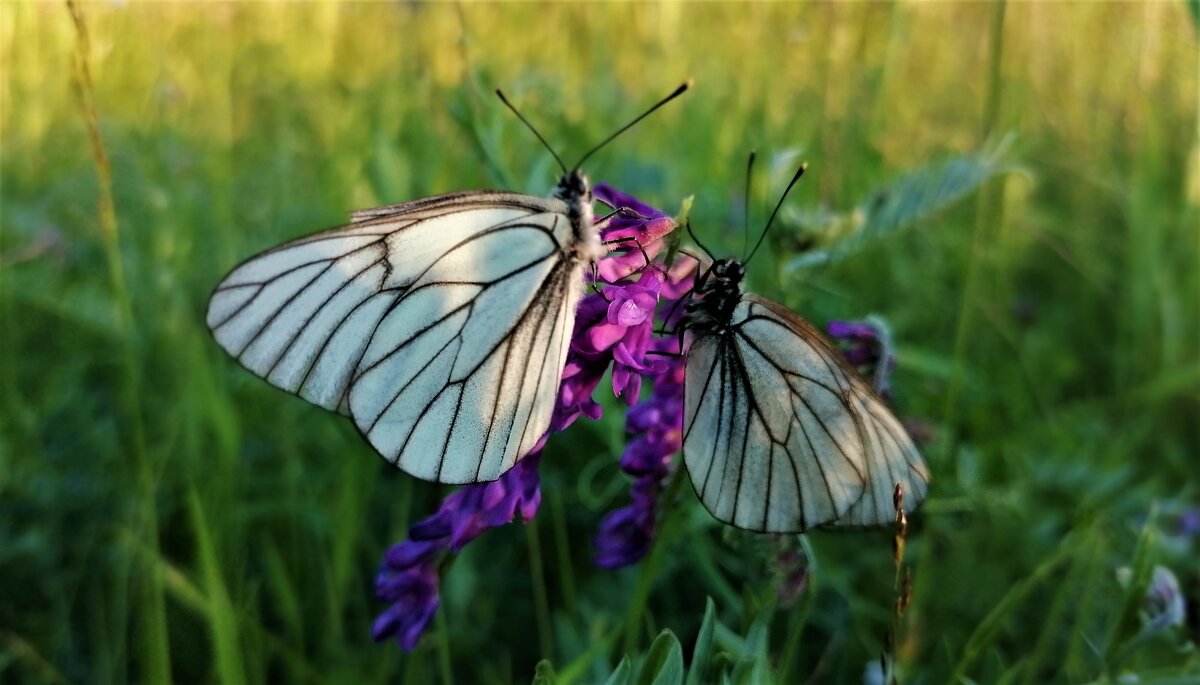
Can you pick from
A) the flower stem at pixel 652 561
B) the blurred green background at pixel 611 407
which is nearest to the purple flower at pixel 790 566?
the blurred green background at pixel 611 407

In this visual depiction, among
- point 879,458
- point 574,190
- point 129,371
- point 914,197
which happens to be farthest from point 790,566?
point 129,371

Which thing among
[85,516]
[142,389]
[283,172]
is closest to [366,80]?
Answer: [283,172]

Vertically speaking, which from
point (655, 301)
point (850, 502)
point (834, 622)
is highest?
point (655, 301)

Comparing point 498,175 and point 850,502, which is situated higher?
point 498,175

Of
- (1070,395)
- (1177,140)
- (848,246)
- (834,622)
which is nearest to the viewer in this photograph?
(848,246)

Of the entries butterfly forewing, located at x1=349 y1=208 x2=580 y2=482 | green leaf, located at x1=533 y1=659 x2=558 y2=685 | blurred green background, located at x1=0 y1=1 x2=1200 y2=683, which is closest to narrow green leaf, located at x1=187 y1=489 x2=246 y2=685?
blurred green background, located at x1=0 y1=1 x2=1200 y2=683

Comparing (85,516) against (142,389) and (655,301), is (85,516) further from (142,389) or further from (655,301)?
(655,301)
